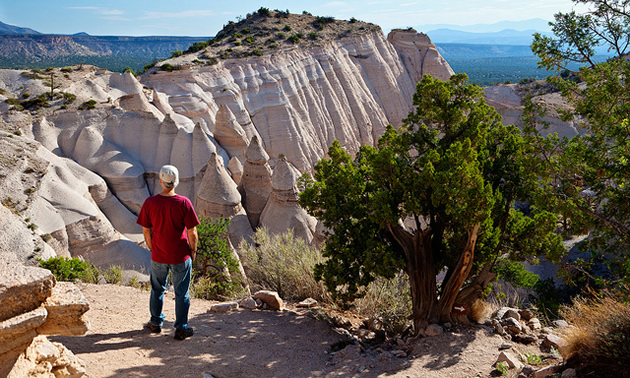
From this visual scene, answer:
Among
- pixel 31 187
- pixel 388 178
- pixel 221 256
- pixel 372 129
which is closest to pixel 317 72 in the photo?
pixel 372 129

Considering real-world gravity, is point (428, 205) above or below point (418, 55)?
below

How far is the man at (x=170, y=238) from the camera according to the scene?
4691mm

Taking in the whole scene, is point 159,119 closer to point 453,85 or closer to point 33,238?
point 33,238

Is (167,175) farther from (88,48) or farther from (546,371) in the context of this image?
(88,48)

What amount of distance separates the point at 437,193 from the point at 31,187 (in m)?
12.1

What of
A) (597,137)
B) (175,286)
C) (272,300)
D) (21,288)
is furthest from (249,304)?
(597,137)

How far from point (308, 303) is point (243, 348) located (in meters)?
2.12

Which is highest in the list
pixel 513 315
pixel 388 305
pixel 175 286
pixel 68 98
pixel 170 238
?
pixel 68 98

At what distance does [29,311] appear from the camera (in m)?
3.36

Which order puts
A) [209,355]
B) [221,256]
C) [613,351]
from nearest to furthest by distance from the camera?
[613,351], [209,355], [221,256]

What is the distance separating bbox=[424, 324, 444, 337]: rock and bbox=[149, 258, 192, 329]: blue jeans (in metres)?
3.39

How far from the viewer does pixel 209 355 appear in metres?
4.85

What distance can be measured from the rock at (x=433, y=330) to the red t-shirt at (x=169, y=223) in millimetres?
3632

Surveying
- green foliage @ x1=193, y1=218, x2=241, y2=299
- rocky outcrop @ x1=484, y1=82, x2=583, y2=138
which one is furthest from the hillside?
green foliage @ x1=193, y1=218, x2=241, y2=299
